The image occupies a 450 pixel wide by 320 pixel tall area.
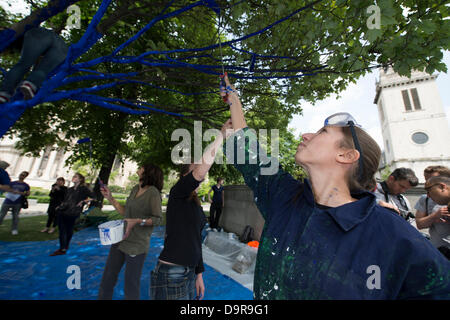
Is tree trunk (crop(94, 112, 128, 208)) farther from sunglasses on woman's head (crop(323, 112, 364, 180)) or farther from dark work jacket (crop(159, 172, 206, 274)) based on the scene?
sunglasses on woman's head (crop(323, 112, 364, 180))

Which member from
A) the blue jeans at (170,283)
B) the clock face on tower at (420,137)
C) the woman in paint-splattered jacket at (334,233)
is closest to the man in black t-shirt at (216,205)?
the blue jeans at (170,283)

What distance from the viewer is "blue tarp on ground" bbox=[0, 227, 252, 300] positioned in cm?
412

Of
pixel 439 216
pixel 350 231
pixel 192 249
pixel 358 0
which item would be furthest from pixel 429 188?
pixel 192 249

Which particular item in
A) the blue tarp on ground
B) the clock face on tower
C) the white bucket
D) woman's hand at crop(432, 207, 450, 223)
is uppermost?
the clock face on tower

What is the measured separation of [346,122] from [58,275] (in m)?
6.82

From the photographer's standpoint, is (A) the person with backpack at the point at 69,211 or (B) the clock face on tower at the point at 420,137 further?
(B) the clock face on tower at the point at 420,137

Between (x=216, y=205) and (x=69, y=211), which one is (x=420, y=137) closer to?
(x=216, y=205)

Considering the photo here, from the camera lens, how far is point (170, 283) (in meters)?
2.26

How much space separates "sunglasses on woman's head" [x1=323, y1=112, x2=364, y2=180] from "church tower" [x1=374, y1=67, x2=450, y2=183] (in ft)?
176

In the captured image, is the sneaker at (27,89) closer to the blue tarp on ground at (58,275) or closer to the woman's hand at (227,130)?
the woman's hand at (227,130)

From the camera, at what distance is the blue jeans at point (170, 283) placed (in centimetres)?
223

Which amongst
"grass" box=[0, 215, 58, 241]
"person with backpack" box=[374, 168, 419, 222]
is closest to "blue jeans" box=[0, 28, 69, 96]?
"person with backpack" box=[374, 168, 419, 222]

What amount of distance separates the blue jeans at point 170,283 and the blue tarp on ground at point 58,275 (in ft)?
8.31

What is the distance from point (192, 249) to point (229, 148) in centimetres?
147
